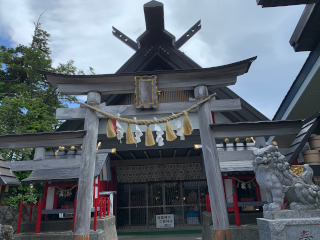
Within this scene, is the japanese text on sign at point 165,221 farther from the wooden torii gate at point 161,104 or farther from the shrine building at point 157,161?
the wooden torii gate at point 161,104

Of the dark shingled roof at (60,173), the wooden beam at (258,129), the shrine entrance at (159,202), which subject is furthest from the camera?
the shrine entrance at (159,202)

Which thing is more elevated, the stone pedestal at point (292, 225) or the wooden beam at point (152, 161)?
the wooden beam at point (152, 161)

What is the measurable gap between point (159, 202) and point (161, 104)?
21.6 ft

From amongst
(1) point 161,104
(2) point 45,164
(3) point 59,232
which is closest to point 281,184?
(1) point 161,104

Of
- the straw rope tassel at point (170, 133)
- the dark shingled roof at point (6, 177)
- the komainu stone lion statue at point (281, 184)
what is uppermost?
the straw rope tassel at point (170, 133)

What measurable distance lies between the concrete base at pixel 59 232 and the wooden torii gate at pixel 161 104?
115 centimetres

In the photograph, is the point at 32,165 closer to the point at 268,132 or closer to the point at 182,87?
the point at 182,87

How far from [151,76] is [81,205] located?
414 centimetres

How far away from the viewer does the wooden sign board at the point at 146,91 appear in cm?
643

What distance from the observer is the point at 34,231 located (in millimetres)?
6770

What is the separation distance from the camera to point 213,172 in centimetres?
580

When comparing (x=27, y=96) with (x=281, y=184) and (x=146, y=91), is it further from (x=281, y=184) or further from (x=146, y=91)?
(x=281, y=184)

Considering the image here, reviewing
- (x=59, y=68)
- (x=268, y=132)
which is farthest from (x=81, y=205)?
(x=59, y=68)

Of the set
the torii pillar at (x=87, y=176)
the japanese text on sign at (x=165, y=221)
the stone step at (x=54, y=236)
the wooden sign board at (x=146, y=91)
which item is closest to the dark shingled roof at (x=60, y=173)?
the torii pillar at (x=87, y=176)
